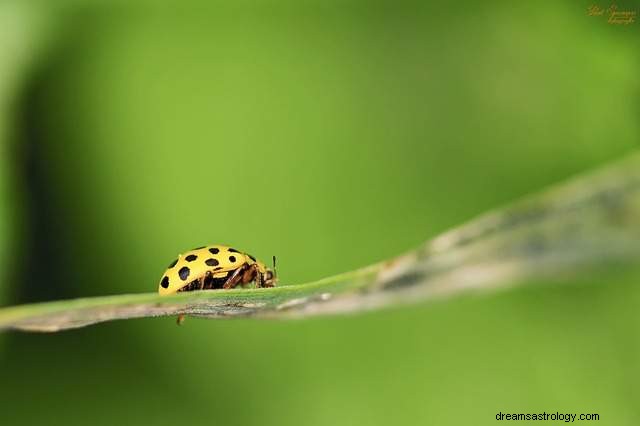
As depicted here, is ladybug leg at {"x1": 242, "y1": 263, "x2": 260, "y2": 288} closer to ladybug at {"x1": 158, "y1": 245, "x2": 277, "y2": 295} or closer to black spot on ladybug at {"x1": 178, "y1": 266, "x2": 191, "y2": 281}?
ladybug at {"x1": 158, "y1": 245, "x2": 277, "y2": 295}

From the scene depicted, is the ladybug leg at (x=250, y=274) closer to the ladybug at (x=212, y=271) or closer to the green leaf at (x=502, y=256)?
the ladybug at (x=212, y=271)

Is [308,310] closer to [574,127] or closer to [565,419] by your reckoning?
[565,419]

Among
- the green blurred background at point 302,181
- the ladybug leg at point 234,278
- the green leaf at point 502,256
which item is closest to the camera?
the green leaf at point 502,256

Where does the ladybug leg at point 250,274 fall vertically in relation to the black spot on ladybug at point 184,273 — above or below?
above

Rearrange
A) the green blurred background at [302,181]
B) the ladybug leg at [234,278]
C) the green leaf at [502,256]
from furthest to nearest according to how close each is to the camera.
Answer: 1. the ladybug leg at [234,278]
2. the green blurred background at [302,181]
3. the green leaf at [502,256]

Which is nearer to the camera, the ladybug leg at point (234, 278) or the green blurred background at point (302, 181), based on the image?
the green blurred background at point (302, 181)
